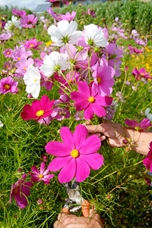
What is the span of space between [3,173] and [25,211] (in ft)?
0.50

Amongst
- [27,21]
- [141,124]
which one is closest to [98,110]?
[141,124]

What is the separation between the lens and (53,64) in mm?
958

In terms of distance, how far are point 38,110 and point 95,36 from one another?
10.0 inches

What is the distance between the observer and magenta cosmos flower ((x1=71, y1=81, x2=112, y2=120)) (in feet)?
3.01

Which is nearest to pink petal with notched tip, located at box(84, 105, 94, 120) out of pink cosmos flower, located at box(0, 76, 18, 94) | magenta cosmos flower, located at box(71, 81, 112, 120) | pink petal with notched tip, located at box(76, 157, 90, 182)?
magenta cosmos flower, located at box(71, 81, 112, 120)

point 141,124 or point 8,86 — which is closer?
point 141,124

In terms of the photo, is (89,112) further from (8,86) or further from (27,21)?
(27,21)

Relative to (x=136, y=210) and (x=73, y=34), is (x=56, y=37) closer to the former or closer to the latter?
(x=73, y=34)

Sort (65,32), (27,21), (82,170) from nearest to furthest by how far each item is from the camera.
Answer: (82,170)
(65,32)
(27,21)

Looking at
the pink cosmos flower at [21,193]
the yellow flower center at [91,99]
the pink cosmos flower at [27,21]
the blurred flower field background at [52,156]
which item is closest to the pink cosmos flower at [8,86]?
the blurred flower field background at [52,156]

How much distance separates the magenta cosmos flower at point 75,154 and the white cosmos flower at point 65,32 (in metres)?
0.24

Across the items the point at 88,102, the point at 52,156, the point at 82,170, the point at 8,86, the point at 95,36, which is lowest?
the point at 52,156

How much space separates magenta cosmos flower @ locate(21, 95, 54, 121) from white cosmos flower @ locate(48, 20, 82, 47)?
158 millimetres

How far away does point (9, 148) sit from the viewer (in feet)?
4.77
